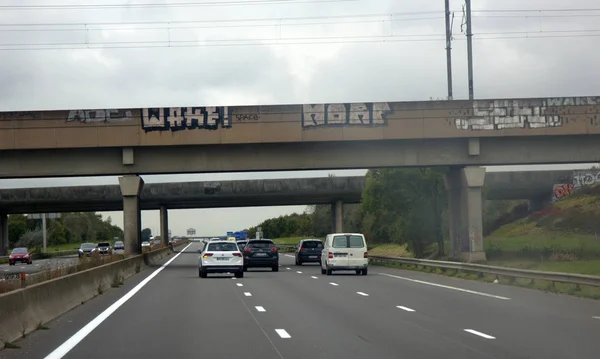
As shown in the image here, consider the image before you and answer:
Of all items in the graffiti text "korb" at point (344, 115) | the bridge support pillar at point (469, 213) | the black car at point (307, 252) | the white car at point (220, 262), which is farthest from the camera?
the black car at point (307, 252)

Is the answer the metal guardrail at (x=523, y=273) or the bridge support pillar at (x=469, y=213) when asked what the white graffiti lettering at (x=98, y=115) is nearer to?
the metal guardrail at (x=523, y=273)

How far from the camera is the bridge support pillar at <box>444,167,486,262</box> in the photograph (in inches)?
1889

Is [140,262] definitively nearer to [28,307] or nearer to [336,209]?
[28,307]

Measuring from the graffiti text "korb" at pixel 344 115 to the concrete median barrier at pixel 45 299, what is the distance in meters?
18.0

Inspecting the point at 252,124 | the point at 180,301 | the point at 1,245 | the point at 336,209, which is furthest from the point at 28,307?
the point at 1,245

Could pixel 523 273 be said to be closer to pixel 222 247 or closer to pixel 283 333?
pixel 222 247

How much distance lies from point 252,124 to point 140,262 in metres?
9.88

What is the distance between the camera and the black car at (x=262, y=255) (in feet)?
150

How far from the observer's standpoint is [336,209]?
305 ft

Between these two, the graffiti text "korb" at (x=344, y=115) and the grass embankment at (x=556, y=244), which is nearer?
the grass embankment at (x=556, y=244)

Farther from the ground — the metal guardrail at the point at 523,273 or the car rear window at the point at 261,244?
the car rear window at the point at 261,244

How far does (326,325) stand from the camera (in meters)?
16.9

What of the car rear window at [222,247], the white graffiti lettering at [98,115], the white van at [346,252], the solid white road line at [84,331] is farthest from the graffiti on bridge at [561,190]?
the solid white road line at [84,331]

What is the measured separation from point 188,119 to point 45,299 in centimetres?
2988
